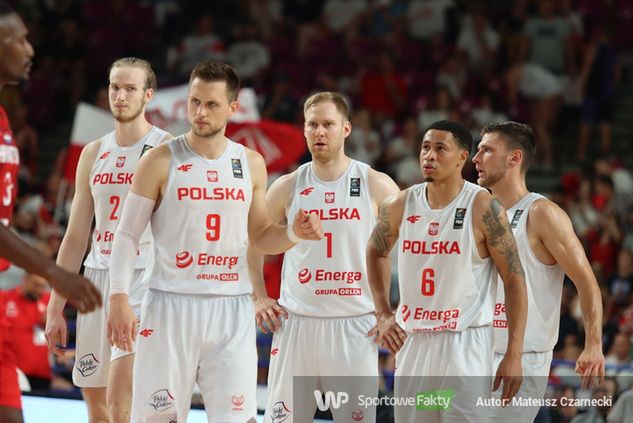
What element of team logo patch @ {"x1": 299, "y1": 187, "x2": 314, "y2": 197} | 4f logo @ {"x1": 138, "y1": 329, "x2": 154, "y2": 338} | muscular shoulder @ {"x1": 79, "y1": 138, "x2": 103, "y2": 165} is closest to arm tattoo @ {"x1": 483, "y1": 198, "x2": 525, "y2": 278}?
team logo patch @ {"x1": 299, "y1": 187, "x2": 314, "y2": 197}

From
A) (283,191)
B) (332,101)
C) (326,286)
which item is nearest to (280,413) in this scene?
(326,286)

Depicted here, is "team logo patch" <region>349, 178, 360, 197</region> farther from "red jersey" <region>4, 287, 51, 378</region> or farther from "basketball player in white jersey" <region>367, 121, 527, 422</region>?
"red jersey" <region>4, 287, 51, 378</region>

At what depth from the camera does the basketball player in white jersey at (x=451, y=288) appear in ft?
21.3

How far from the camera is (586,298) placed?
7.02 m

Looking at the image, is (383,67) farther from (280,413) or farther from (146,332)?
(146,332)

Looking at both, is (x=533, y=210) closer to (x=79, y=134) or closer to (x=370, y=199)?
(x=370, y=199)

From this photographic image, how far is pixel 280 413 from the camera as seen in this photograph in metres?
7.36

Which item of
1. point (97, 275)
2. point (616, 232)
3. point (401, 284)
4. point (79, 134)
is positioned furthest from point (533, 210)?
point (79, 134)

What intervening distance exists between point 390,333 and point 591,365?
124 centimetres

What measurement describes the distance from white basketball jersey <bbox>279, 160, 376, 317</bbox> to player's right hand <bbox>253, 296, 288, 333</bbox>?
69 millimetres

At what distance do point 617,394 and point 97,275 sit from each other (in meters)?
4.66

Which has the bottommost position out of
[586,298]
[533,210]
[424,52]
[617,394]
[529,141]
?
[617,394]

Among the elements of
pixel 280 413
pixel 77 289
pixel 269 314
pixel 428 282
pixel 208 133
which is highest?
pixel 208 133

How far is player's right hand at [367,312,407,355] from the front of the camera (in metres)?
6.68
